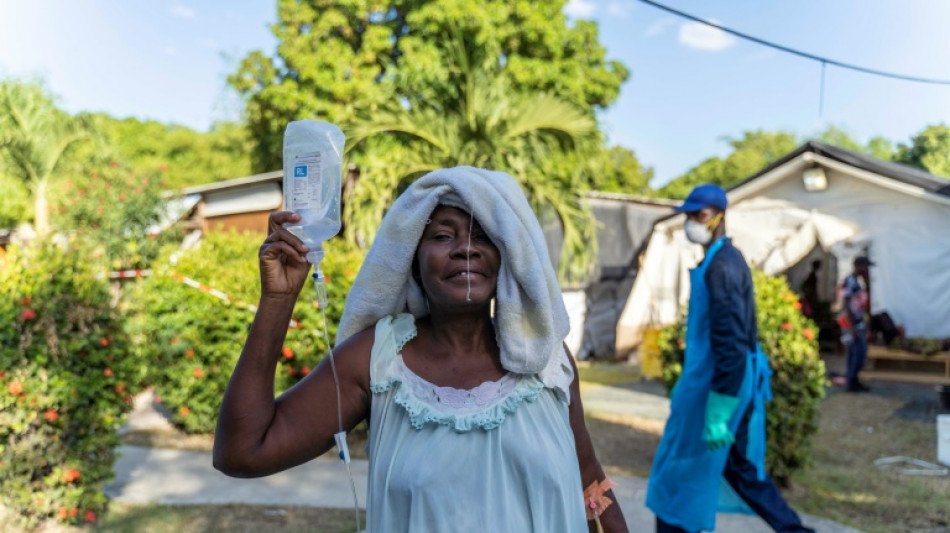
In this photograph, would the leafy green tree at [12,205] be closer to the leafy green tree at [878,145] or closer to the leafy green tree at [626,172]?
the leafy green tree at [626,172]

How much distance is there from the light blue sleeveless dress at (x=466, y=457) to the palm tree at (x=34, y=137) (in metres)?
17.5

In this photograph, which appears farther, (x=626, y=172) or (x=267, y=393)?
(x=626, y=172)

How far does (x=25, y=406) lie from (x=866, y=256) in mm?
11754

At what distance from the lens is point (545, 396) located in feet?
6.48

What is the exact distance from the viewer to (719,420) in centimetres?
392

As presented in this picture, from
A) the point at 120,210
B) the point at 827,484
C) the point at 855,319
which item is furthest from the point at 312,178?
the point at 120,210

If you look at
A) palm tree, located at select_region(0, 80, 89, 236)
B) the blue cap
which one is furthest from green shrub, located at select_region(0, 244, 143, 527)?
palm tree, located at select_region(0, 80, 89, 236)

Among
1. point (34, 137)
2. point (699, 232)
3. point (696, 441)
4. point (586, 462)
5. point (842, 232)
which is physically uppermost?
point (34, 137)

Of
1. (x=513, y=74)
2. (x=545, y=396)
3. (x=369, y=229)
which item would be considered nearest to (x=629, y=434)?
(x=369, y=229)

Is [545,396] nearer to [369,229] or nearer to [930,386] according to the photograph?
[369,229]

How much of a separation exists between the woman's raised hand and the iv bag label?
7cm

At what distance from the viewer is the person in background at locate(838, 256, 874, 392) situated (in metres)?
10.8

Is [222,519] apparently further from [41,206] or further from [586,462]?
[41,206]

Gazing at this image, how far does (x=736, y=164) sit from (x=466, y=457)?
153ft
